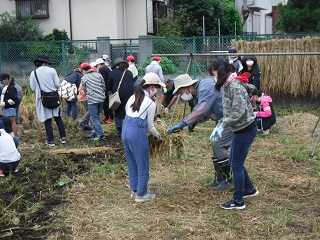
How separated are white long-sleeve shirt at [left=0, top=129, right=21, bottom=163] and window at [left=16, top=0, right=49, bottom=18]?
1741 centimetres

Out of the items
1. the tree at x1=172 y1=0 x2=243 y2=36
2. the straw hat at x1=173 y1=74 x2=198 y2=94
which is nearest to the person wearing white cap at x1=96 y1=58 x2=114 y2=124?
the straw hat at x1=173 y1=74 x2=198 y2=94

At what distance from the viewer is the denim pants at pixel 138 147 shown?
558cm

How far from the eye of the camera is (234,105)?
5.08 m

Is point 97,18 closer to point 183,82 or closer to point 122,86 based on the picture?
point 122,86

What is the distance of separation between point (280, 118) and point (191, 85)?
6479 millimetres

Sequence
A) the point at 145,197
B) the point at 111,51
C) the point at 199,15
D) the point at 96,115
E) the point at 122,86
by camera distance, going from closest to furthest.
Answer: the point at 145,197, the point at 122,86, the point at 96,115, the point at 111,51, the point at 199,15

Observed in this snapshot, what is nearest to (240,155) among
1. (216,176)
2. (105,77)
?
(216,176)

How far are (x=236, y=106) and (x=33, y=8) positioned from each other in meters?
20.4

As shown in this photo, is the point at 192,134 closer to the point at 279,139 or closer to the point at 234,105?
the point at 279,139

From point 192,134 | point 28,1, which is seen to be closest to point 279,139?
point 192,134

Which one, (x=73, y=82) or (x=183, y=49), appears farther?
(x=183, y=49)

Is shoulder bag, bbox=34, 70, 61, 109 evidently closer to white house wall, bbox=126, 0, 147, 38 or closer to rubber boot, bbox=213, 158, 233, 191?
rubber boot, bbox=213, 158, 233, 191

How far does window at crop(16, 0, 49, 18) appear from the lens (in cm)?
2331

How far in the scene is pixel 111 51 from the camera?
659 inches
